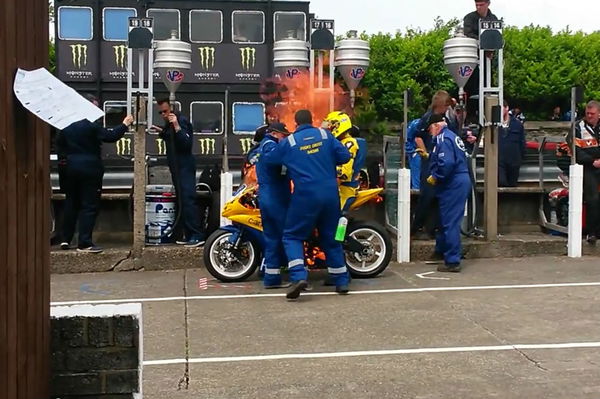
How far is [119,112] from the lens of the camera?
16.1 m

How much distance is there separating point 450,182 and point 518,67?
2150cm

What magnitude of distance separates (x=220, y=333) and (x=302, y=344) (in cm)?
80

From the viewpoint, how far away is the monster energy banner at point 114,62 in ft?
52.2

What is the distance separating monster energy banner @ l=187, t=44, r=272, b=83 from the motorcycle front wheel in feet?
24.3

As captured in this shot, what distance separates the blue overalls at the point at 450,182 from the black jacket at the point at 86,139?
365 cm

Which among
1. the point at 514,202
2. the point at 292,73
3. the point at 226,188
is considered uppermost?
the point at 292,73

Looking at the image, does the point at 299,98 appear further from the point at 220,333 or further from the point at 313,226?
the point at 220,333

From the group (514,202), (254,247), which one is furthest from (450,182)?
(514,202)

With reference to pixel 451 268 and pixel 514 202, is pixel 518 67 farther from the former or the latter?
pixel 451 268

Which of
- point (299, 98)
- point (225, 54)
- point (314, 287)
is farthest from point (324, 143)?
point (225, 54)

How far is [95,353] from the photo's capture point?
3.12 metres

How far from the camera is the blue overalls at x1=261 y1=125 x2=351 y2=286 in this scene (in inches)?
322

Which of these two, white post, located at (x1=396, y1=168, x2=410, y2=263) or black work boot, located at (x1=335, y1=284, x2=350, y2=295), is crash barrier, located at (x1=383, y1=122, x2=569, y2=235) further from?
black work boot, located at (x1=335, y1=284, x2=350, y2=295)

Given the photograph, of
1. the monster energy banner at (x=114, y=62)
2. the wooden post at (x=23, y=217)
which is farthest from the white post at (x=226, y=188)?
the wooden post at (x=23, y=217)
